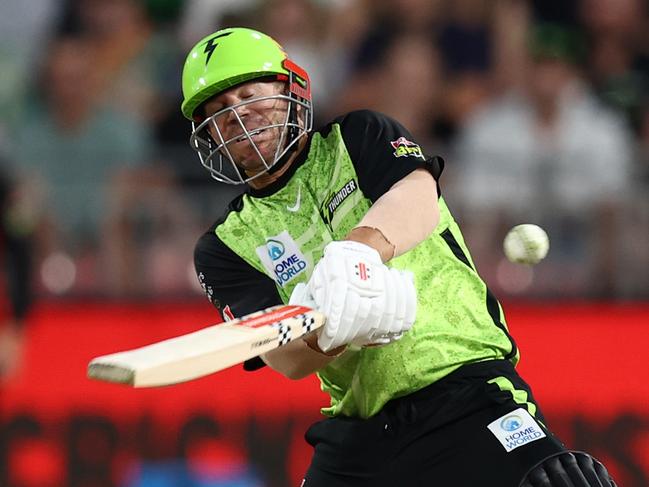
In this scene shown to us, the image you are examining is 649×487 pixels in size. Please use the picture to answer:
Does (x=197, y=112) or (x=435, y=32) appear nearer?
(x=197, y=112)

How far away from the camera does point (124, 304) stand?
25.0ft

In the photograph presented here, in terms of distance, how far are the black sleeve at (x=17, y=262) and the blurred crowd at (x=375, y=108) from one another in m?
0.09

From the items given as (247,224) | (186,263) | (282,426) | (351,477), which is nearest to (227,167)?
(186,263)

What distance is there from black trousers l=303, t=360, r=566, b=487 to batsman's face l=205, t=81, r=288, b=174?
939 millimetres

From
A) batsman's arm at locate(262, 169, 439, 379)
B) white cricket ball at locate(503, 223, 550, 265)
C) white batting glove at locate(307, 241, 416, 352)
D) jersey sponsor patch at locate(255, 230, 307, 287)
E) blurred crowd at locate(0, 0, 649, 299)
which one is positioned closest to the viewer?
white batting glove at locate(307, 241, 416, 352)

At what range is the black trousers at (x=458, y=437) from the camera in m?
3.75

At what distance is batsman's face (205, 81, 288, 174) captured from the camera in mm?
4023

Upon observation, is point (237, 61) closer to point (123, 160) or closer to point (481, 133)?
point (123, 160)

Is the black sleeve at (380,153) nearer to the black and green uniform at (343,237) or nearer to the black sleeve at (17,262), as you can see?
the black and green uniform at (343,237)

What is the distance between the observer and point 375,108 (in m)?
8.66

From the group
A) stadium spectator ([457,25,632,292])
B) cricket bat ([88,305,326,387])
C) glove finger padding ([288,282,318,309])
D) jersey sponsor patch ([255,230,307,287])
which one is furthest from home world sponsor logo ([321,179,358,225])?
stadium spectator ([457,25,632,292])

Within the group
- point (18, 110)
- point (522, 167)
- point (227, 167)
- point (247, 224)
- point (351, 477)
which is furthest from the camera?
point (18, 110)

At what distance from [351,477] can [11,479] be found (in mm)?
4083

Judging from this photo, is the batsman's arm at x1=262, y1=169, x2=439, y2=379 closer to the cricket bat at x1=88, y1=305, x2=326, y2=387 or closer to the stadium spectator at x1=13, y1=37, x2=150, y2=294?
the cricket bat at x1=88, y1=305, x2=326, y2=387
